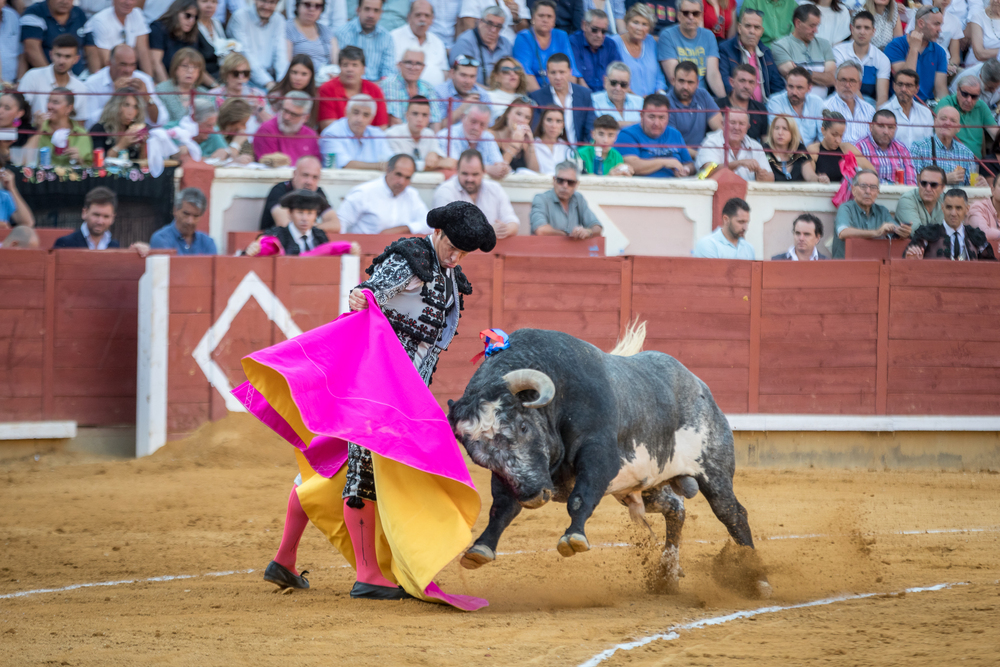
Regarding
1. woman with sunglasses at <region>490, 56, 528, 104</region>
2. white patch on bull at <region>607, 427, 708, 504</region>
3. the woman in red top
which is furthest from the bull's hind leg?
the woman in red top

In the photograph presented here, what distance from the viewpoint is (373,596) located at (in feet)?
13.0

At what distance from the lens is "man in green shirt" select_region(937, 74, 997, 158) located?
400 inches

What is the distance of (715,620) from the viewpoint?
3.75m

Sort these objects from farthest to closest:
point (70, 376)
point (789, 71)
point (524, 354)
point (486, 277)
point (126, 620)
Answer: point (789, 71) < point (486, 277) < point (70, 376) < point (524, 354) < point (126, 620)

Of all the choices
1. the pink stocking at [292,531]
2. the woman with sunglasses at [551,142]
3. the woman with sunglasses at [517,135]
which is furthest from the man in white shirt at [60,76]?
the pink stocking at [292,531]

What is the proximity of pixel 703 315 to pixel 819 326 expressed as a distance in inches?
36.6

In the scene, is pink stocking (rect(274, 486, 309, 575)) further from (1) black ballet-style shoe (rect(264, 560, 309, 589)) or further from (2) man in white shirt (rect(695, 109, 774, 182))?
(2) man in white shirt (rect(695, 109, 774, 182))

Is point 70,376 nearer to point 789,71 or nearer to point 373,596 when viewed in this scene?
point 373,596

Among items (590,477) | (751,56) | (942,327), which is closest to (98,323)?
(590,477)

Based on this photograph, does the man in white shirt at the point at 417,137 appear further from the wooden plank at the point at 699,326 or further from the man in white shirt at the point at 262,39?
the wooden plank at the point at 699,326

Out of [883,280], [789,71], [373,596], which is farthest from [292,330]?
[789,71]

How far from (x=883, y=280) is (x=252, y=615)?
631 cm

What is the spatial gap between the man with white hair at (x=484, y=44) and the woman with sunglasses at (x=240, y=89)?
1699mm

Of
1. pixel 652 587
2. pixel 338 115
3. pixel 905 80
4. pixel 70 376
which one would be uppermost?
pixel 905 80
